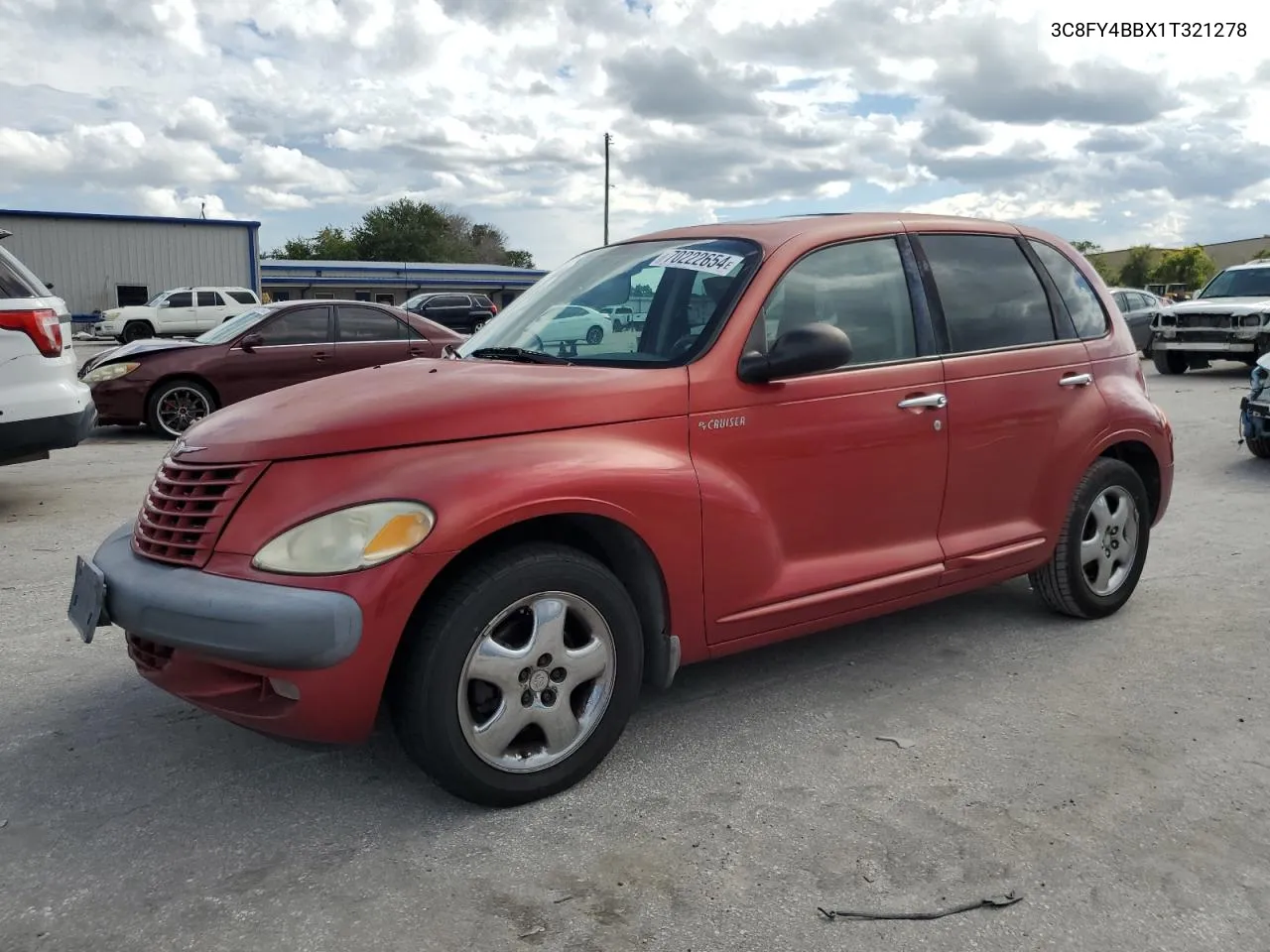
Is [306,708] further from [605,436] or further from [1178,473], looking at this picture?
[1178,473]

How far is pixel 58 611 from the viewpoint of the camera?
4887mm

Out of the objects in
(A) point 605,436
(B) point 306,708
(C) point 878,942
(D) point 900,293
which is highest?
(D) point 900,293

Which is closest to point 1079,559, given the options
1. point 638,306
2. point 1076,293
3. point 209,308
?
point 1076,293

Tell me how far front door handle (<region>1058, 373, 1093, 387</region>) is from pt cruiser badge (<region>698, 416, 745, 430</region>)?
1715mm

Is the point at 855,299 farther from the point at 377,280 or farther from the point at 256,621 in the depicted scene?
the point at 377,280

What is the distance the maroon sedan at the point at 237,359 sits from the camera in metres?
10.7

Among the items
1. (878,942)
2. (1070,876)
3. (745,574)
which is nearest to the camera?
(878,942)

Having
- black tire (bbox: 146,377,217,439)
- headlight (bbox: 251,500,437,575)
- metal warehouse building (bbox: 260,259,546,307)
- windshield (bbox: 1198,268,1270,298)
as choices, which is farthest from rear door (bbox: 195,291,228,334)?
headlight (bbox: 251,500,437,575)

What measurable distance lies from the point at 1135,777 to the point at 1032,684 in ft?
2.61

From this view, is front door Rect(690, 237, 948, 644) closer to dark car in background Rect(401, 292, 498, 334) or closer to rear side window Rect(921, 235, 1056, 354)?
rear side window Rect(921, 235, 1056, 354)

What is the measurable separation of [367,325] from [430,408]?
9030 mm

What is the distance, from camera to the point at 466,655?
2.91 metres

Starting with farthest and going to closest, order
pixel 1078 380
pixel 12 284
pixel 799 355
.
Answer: pixel 12 284
pixel 1078 380
pixel 799 355

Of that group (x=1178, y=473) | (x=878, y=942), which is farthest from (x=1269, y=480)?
(x=878, y=942)
